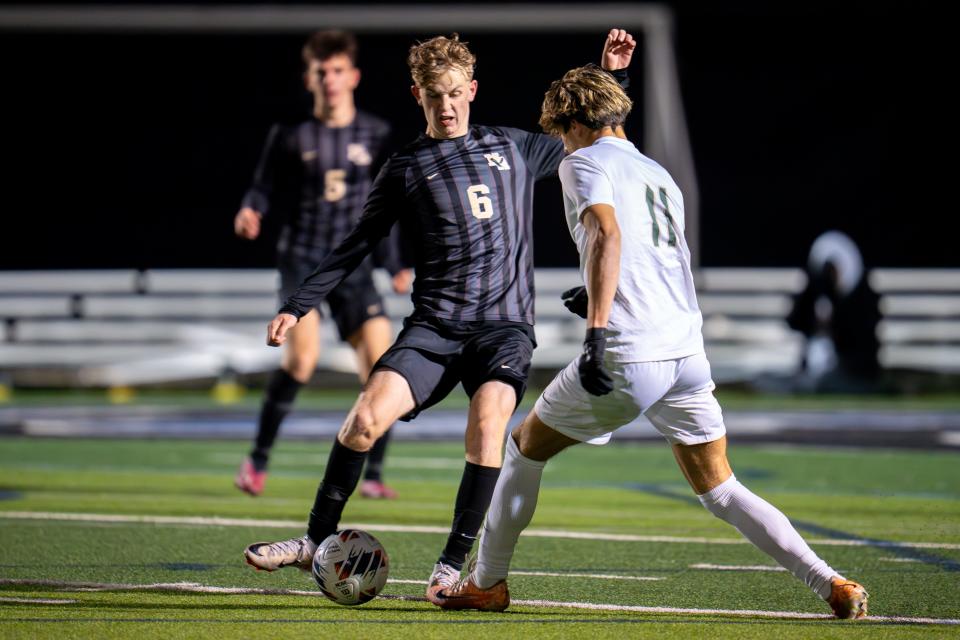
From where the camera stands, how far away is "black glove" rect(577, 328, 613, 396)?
15.2 feet

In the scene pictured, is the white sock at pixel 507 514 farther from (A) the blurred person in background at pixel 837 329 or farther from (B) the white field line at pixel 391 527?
(A) the blurred person in background at pixel 837 329

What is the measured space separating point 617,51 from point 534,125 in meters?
14.8

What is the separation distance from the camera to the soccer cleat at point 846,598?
4816mm

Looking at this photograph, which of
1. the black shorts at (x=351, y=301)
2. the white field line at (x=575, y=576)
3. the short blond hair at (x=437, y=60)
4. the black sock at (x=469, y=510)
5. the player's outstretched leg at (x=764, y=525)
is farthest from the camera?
the black shorts at (x=351, y=301)

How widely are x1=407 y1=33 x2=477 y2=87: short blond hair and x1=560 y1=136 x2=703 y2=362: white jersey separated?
76 centimetres

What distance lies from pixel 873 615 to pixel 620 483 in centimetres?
444

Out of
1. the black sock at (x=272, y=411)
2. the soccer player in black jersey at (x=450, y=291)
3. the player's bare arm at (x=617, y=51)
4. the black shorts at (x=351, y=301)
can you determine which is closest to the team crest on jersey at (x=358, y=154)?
the black shorts at (x=351, y=301)

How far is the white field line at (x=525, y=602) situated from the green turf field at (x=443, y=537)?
2cm

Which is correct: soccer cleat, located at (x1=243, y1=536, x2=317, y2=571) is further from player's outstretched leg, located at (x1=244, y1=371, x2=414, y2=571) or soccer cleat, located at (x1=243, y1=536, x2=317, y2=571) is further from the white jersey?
the white jersey

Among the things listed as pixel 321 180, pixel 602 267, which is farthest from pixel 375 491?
pixel 602 267

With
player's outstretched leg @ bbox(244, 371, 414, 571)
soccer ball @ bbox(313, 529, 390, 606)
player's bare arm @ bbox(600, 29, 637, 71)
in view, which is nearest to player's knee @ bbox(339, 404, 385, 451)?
player's outstretched leg @ bbox(244, 371, 414, 571)

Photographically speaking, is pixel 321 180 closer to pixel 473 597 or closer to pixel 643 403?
pixel 473 597

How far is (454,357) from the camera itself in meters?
5.39

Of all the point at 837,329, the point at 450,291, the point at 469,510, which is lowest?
the point at 837,329
